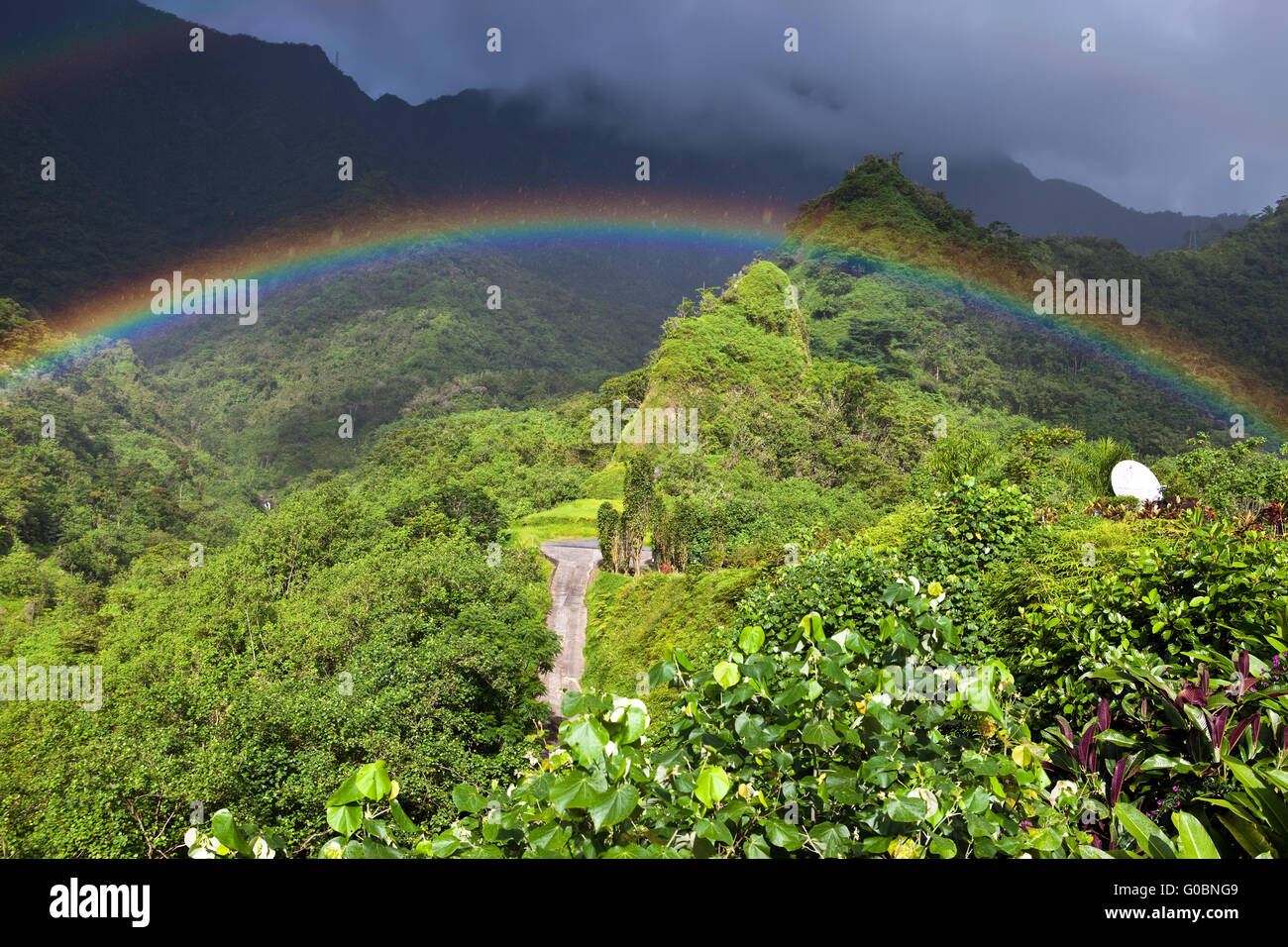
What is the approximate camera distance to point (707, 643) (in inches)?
340

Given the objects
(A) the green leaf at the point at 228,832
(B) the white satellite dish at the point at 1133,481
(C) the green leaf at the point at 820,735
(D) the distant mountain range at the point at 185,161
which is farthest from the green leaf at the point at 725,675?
(D) the distant mountain range at the point at 185,161

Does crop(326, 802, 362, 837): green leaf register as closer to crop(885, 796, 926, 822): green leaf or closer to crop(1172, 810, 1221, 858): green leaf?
crop(885, 796, 926, 822): green leaf

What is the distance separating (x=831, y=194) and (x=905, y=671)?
65.9 meters

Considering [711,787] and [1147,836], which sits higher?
[711,787]

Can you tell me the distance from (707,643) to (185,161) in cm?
17963

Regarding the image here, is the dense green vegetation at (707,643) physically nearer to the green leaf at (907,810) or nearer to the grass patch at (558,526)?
the green leaf at (907,810)

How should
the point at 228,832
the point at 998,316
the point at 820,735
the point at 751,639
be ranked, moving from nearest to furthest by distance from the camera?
1. the point at 228,832
2. the point at 820,735
3. the point at 751,639
4. the point at 998,316

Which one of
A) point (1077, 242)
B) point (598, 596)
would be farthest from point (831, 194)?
point (598, 596)

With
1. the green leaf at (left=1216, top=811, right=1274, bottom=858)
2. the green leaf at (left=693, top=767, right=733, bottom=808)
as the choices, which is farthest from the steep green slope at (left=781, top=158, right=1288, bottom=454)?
the green leaf at (left=693, top=767, right=733, bottom=808)

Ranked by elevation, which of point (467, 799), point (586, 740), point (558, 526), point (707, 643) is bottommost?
point (558, 526)

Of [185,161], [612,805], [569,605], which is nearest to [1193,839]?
[612,805]

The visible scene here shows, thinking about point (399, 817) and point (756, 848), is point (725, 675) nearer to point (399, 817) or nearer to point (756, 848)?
point (756, 848)

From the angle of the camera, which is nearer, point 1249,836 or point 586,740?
point 586,740
